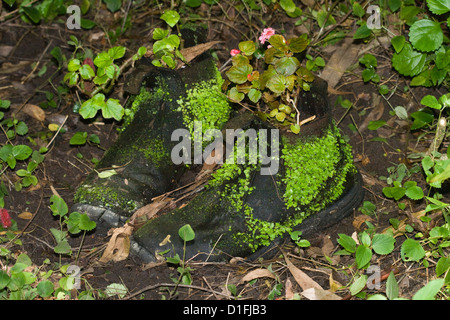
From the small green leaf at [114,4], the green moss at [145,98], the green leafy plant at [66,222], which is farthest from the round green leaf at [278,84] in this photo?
the small green leaf at [114,4]

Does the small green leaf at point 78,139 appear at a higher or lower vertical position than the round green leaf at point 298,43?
lower

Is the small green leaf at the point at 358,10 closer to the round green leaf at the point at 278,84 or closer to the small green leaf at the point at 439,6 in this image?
the small green leaf at the point at 439,6

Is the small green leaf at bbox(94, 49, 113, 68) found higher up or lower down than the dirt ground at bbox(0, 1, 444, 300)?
higher up

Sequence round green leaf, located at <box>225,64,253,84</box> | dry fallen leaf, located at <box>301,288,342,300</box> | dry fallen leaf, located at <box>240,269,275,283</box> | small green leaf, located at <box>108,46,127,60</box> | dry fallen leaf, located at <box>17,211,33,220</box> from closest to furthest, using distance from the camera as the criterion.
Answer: dry fallen leaf, located at <box>301,288,342,300</box>, dry fallen leaf, located at <box>240,269,275,283</box>, round green leaf, located at <box>225,64,253,84</box>, dry fallen leaf, located at <box>17,211,33,220</box>, small green leaf, located at <box>108,46,127,60</box>

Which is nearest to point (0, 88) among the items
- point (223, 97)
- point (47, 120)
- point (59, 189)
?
point (47, 120)

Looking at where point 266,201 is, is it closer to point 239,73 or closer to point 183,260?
point 183,260

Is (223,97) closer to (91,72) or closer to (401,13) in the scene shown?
(91,72)

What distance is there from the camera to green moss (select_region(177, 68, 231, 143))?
272 cm

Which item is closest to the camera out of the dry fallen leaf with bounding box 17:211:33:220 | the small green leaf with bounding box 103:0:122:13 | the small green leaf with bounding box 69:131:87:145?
the dry fallen leaf with bounding box 17:211:33:220

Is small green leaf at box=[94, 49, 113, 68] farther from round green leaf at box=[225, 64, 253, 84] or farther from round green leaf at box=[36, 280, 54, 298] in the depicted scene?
round green leaf at box=[36, 280, 54, 298]

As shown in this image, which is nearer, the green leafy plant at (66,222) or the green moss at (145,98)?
the green leafy plant at (66,222)

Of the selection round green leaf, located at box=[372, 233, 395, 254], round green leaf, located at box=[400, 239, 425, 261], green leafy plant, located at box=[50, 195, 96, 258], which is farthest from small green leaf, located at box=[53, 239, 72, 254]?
round green leaf, located at box=[400, 239, 425, 261]

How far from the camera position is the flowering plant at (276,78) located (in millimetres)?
2484

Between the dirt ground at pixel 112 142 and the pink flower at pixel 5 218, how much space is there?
0.05 meters
